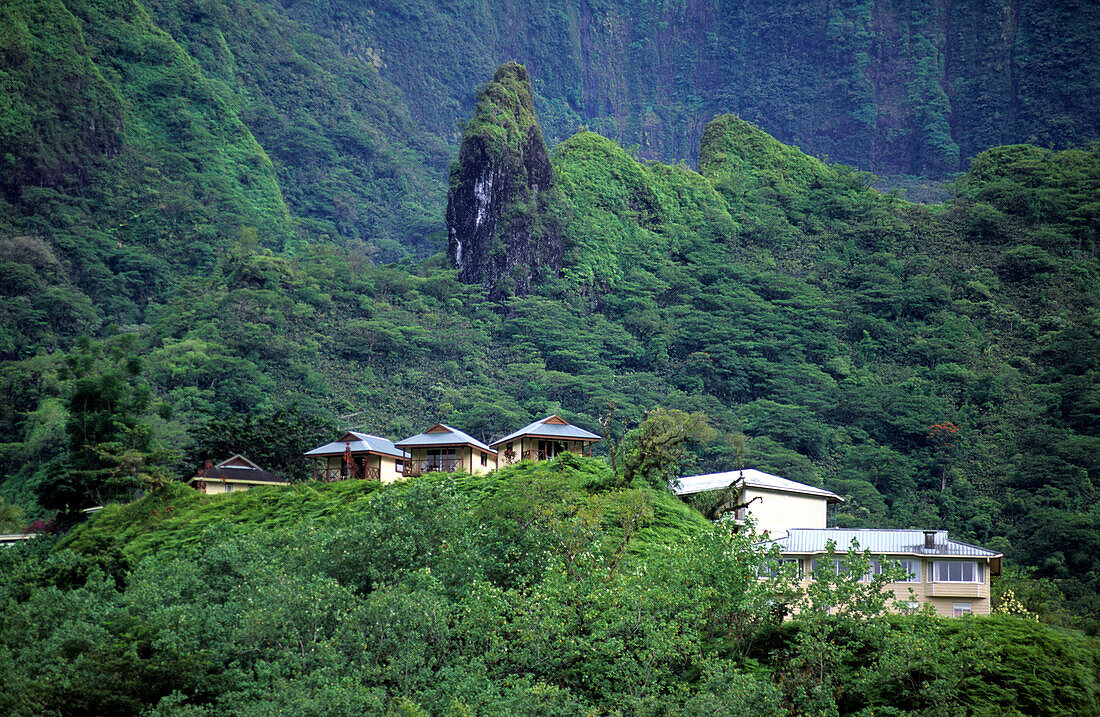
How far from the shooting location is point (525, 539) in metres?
33.1

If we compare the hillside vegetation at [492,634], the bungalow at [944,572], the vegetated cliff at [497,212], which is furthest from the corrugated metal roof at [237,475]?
the vegetated cliff at [497,212]

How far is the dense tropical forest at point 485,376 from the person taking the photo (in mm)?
27156

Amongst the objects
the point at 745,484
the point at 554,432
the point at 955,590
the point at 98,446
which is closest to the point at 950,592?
the point at 955,590

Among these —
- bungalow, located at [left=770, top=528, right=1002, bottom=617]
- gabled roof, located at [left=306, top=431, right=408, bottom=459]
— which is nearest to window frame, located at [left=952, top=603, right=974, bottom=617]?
bungalow, located at [left=770, top=528, right=1002, bottom=617]

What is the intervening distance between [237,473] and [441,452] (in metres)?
11.3

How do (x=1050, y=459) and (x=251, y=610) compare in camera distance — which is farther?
(x=1050, y=459)

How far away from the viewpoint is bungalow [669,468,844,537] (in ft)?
152

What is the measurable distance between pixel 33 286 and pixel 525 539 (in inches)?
3007

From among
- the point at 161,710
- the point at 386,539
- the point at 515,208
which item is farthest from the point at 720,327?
the point at 161,710

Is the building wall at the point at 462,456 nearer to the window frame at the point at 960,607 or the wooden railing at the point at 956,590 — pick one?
the wooden railing at the point at 956,590

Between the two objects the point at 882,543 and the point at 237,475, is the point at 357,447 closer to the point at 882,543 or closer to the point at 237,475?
the point at 237,475

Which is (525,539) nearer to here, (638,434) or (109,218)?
(638,434)

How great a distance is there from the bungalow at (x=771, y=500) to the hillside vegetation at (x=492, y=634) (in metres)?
12.3

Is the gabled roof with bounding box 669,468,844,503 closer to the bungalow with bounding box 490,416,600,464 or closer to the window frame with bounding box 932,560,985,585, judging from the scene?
the bungalow with bounding box 490,416,600,464
